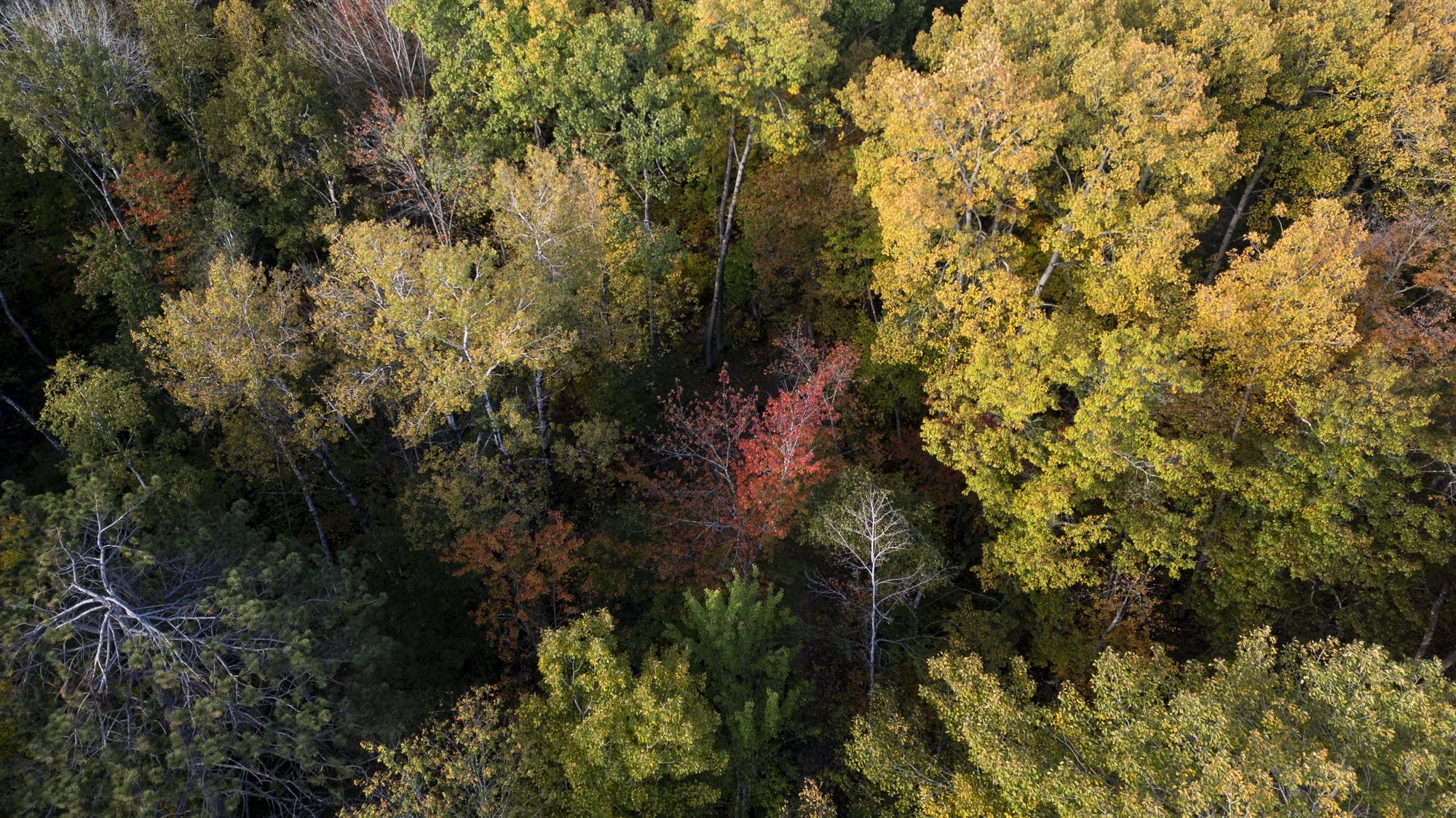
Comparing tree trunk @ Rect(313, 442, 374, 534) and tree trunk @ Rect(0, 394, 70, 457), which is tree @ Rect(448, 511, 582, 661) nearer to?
tree trunk @ Rect(313, 442, 374, 534)

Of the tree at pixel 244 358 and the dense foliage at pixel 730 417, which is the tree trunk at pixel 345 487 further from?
the tree at pixel 244 358

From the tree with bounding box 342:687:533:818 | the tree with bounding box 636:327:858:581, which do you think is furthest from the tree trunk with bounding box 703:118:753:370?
the tree with bounding box 342:687:533:818

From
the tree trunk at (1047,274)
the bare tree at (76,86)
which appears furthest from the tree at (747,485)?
the bare tree at (76,86)

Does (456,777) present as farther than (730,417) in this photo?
No

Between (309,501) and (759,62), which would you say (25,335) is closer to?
(309,501)

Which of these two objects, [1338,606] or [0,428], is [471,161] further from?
[1338,606]

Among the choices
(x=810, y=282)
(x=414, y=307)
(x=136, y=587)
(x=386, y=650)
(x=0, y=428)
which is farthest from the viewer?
(x=810, y=282)

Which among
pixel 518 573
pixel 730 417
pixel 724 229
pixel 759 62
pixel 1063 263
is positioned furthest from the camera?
pixel 724 229

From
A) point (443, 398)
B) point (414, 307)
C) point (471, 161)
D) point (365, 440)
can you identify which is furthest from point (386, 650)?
point (471, 161)

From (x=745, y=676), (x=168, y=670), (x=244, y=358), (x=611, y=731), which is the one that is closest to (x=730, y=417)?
(x=745, y=676)
